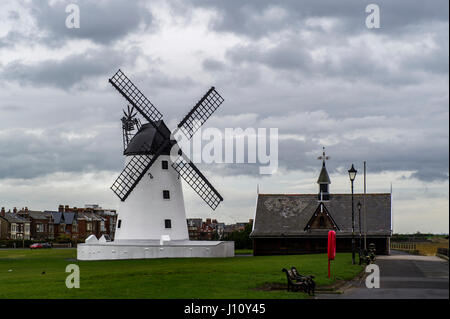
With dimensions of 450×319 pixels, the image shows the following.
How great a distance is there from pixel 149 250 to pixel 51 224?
89.7 metres

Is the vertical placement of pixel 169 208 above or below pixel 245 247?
above

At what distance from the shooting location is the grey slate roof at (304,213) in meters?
58.3

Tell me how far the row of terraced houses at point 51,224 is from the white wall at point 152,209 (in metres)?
76.1

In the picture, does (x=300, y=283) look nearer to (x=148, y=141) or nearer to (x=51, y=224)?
(x=148, y=141)

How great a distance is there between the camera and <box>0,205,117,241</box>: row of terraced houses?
126750 millimetres

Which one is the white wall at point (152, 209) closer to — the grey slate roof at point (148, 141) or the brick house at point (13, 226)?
the grey slate roof at point (148, 141)

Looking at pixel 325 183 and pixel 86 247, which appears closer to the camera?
pixel 86 247
